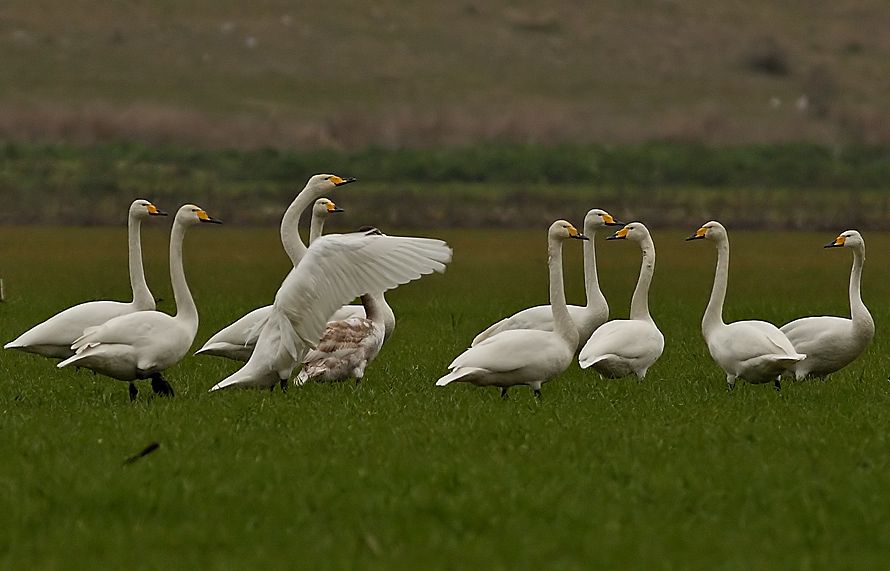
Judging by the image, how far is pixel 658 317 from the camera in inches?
807

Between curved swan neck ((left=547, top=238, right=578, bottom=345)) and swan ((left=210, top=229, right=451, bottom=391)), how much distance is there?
924 millimetres

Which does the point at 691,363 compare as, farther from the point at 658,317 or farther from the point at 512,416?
the point at 658,317

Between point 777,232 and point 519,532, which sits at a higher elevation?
point 519,532

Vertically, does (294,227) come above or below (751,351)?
above

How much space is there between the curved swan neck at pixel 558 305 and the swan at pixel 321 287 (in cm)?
92

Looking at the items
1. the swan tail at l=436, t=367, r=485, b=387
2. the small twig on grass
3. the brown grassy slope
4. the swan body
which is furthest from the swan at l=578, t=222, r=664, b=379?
the brown grassy slope

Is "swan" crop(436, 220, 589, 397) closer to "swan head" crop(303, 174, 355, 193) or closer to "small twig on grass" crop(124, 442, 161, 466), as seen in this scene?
"swan head" crop(303, 174, 355, 193)

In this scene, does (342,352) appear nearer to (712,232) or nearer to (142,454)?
(712,232)

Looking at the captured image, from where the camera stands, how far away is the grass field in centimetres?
712

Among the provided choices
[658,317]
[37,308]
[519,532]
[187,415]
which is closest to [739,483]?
[519,532]

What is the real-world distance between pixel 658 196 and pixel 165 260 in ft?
81.8

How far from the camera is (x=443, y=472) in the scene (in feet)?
27.8

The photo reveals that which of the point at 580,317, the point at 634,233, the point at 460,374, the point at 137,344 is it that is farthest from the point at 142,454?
the point at 634,233

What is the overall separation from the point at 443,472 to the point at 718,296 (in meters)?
5.26
